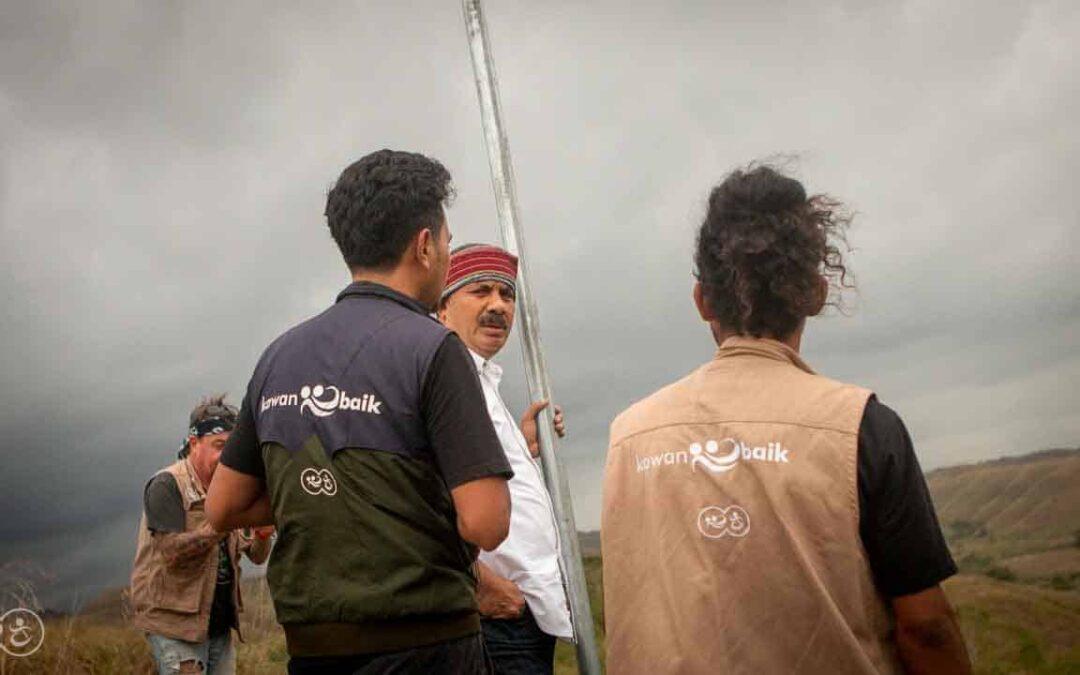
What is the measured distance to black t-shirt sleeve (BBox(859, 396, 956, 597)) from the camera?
1.97 metres

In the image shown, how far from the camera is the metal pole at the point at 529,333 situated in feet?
10.8

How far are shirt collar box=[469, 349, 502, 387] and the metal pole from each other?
21 centimetres

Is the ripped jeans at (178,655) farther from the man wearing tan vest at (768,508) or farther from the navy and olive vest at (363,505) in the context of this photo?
the man wearing tan vest at (768,508)

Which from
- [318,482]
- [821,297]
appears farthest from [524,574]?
[821,297]

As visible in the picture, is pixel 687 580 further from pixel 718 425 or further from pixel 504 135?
pixel 504 135

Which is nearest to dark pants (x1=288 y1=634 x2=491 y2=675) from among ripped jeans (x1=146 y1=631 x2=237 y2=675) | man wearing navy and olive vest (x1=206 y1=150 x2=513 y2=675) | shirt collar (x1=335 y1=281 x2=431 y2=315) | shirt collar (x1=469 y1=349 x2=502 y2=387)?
man wearing navy and olive vest (x1=206 y1=150 x2=513 y2=675)

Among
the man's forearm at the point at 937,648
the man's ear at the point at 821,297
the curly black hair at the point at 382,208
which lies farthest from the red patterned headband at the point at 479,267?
the man's forearm at the point at 937,648

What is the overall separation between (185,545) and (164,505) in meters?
0.27

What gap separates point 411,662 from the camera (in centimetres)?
218

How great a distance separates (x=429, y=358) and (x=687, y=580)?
0.77 meters

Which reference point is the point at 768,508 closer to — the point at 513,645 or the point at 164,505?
the point at 513,645

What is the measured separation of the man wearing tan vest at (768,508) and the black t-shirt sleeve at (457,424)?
0.32 meters

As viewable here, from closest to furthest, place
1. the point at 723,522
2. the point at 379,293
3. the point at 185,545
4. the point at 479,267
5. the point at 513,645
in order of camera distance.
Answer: the point at 723,522 < the point at 379,293 < the point at 513,645 < the point at 479,267 < the point at 185,545

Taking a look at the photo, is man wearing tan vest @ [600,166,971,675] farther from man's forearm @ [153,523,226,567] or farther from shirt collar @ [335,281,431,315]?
man's forearm @ [153,523,226,567]
